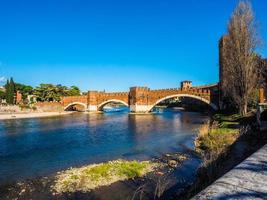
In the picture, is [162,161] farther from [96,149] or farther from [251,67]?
[251,67]

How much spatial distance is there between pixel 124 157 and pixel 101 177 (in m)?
5.58

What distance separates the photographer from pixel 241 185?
187 inches

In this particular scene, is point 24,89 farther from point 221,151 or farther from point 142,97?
point 221,151

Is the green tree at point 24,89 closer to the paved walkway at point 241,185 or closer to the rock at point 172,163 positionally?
the rock at point 172,163

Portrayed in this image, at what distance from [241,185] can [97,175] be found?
9.89 metres

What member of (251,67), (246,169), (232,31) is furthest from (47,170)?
(232,31)

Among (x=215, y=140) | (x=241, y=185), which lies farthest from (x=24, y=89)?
(x=241, y=185)

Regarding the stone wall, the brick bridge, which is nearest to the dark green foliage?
the stone wall

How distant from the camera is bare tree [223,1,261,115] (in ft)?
108

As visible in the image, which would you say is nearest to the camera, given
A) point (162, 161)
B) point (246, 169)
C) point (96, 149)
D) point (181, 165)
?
point (246, 169)

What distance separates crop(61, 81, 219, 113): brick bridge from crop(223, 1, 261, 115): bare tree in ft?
111

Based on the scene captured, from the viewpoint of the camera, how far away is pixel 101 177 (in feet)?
44.0

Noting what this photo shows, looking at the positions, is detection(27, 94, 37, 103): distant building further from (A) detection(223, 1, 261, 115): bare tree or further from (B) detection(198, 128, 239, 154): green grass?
(B) detection(198, 128, 239, 154): green grass

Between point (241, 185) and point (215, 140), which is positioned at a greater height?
point (241, 185)
